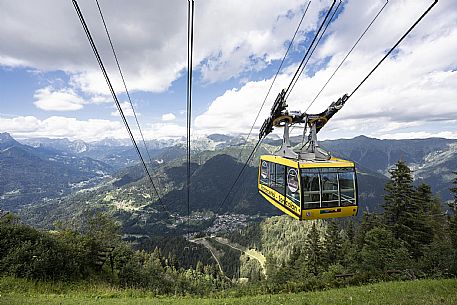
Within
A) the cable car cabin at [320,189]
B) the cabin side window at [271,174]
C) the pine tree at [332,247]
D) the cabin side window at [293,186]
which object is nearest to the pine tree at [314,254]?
the pine tree at [332,247]

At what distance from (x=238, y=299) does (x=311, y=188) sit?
7866mm

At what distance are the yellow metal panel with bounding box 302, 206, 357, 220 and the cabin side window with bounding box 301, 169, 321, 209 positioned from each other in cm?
26

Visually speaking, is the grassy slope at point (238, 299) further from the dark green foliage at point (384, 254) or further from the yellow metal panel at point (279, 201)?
the dark green foliage at point (384, 254)

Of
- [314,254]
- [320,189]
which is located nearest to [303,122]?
[320,189]

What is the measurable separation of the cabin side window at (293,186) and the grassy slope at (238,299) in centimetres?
524

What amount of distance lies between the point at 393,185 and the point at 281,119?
2022 cm

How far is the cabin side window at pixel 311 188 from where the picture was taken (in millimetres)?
12703

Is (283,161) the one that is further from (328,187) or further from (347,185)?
(347,185)

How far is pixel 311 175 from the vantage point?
12875 mm

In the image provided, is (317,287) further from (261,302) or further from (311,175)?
(311,175)

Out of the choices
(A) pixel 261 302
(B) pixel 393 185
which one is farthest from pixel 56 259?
(B) pixel 393 185

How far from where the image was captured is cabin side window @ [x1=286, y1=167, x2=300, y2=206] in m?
12.9

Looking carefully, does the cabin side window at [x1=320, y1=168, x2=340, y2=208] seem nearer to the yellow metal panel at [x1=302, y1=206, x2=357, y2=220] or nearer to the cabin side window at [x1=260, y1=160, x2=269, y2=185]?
the yellow metal panel at [x1=302, y1=206, x2=357, y2=220]

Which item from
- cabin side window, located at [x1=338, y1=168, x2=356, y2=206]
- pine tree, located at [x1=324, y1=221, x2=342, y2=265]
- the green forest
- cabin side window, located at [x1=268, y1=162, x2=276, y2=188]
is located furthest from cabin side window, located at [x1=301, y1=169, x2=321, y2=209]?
pine tree, located at [x1=324, y1=221, x2=342, y2=265]
